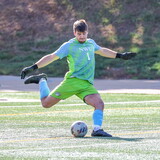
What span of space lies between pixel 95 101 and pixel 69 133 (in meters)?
0.69

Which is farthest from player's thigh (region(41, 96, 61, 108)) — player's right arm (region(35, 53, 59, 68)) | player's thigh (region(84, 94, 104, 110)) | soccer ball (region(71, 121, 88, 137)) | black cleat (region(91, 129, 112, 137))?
black cleat (region(91, 129, 112, 137))

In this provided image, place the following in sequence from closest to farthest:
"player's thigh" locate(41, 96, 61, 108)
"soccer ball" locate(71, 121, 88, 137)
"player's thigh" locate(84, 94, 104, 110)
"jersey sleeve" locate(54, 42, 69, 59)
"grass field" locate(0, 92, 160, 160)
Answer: "grass field" locate(0, 92, 160, 160) → "soccer ball" locate(71, 121, 88, 137) → "player's thigh" locate(84, 94, 104, 110) → "jersey sleeve" locate(54, 42, 69, 59) → "player's thigh" locate(41, 96, 61, 108)

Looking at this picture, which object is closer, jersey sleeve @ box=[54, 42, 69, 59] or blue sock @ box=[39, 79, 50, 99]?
jersey sleeve @ box=[54, 42, 69, 59]

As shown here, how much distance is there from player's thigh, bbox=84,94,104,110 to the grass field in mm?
472

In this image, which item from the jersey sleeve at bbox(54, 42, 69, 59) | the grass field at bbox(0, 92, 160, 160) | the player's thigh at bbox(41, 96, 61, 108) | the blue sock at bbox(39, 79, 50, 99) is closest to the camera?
the grass field at bbox(0, 92, 160, 160)

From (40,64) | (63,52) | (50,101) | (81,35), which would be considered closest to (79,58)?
(63,52)

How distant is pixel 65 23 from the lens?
31.7 meters

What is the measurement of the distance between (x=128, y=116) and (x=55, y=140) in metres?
4.24

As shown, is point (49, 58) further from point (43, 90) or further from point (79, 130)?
point (79, 130)

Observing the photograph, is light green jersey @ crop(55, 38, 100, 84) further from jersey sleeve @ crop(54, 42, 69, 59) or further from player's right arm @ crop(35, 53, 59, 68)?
player's right arm @ crop(35, 53, 59, 68)

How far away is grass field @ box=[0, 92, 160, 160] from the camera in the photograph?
329 inches

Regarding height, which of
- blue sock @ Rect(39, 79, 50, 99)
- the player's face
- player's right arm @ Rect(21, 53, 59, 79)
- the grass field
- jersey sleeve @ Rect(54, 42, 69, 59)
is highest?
the player's face

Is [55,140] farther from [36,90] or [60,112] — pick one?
[36,90]

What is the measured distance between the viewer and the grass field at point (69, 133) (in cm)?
835
